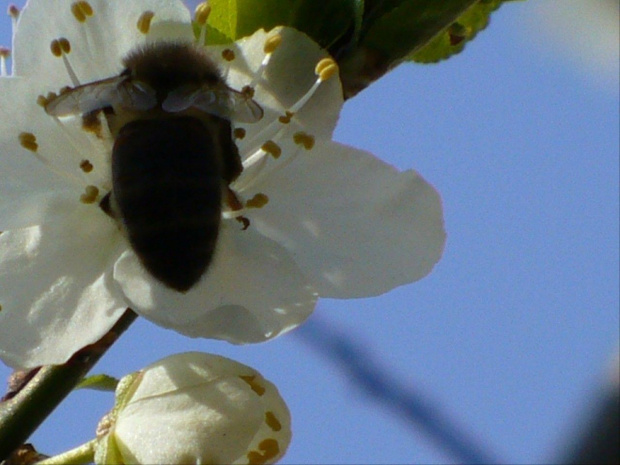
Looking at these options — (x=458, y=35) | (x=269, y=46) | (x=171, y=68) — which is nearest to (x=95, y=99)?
(x=171, y=68)

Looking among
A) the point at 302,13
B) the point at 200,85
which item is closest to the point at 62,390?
the point at 200,85

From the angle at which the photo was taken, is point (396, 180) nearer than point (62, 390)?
No

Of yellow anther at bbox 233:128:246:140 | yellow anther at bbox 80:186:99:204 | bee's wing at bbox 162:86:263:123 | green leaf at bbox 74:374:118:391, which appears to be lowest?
green leaf at bbox 74:374:118:391

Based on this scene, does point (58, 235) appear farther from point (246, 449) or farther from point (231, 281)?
point (246, 449)

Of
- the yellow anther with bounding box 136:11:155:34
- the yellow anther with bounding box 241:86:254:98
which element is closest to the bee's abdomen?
the yellow anther with bounding box 241:86:254:98

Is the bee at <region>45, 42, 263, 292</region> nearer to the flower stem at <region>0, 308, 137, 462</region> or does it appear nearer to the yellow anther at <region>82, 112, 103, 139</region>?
the yellow anther at <region>82, 112, 103, 139</region>

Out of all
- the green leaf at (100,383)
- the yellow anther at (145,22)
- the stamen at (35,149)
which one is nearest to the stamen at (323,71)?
the yellow anther at (145,22)

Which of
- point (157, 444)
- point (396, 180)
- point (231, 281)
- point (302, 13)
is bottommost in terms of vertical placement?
point (157, 444)
